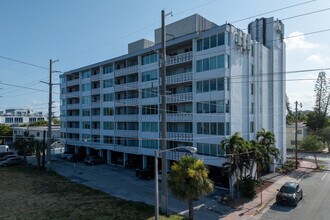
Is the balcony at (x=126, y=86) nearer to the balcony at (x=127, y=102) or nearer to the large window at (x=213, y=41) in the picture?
the balcony at (x=127, y=102)

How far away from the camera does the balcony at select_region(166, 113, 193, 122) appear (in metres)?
33.7

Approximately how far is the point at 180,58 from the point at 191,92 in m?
4.60

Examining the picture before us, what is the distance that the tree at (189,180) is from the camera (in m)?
19.1

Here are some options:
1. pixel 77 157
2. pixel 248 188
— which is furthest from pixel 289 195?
pixel 77 157

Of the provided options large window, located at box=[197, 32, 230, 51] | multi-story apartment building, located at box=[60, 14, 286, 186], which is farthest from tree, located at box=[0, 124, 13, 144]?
large window, located at box=[197, 32, 230, 51]

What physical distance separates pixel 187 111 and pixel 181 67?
19.6ft

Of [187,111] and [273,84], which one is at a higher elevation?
[273,84]

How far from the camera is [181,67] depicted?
3647cm

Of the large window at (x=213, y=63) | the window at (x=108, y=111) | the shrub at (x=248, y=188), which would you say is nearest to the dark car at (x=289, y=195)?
→ the shrub at (x=248, y=188)

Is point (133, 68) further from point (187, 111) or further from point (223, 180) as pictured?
point (223, 180)

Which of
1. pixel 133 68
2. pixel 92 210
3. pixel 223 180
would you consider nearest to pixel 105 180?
pixel 92 210

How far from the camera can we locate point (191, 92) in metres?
33.6

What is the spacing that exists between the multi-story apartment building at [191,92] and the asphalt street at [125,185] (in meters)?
4.23

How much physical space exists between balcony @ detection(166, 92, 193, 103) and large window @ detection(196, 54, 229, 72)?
10.9 feet
